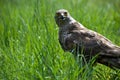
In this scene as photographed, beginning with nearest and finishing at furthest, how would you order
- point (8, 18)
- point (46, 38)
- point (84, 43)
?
point (84, 43)
point (46, 38)
point (8, 18)

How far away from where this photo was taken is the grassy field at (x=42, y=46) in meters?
4.73

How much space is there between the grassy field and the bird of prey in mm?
119

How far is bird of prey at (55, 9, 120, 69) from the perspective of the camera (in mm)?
4820

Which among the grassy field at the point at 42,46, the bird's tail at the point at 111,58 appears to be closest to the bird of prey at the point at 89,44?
the bird's tail at the point at 111,58

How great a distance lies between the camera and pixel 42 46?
16.8 ft

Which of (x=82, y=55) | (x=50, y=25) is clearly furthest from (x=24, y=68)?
(x=50, y=25)

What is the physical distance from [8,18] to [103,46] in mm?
2388

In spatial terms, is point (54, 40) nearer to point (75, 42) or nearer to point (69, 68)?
point (75, 42)

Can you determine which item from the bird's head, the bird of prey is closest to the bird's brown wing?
the bird of prey

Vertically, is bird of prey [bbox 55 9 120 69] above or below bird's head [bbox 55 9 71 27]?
below

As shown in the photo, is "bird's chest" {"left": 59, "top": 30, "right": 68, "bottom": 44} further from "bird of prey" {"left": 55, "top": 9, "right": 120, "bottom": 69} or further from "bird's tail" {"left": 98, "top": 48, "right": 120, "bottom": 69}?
"bird's tail" {"left": 98, "top": 48, "right": 120, "bottom": 69}

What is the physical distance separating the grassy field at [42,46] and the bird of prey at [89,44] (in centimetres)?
12

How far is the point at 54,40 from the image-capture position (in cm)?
552

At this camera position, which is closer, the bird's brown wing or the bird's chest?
the bird's brown wing
